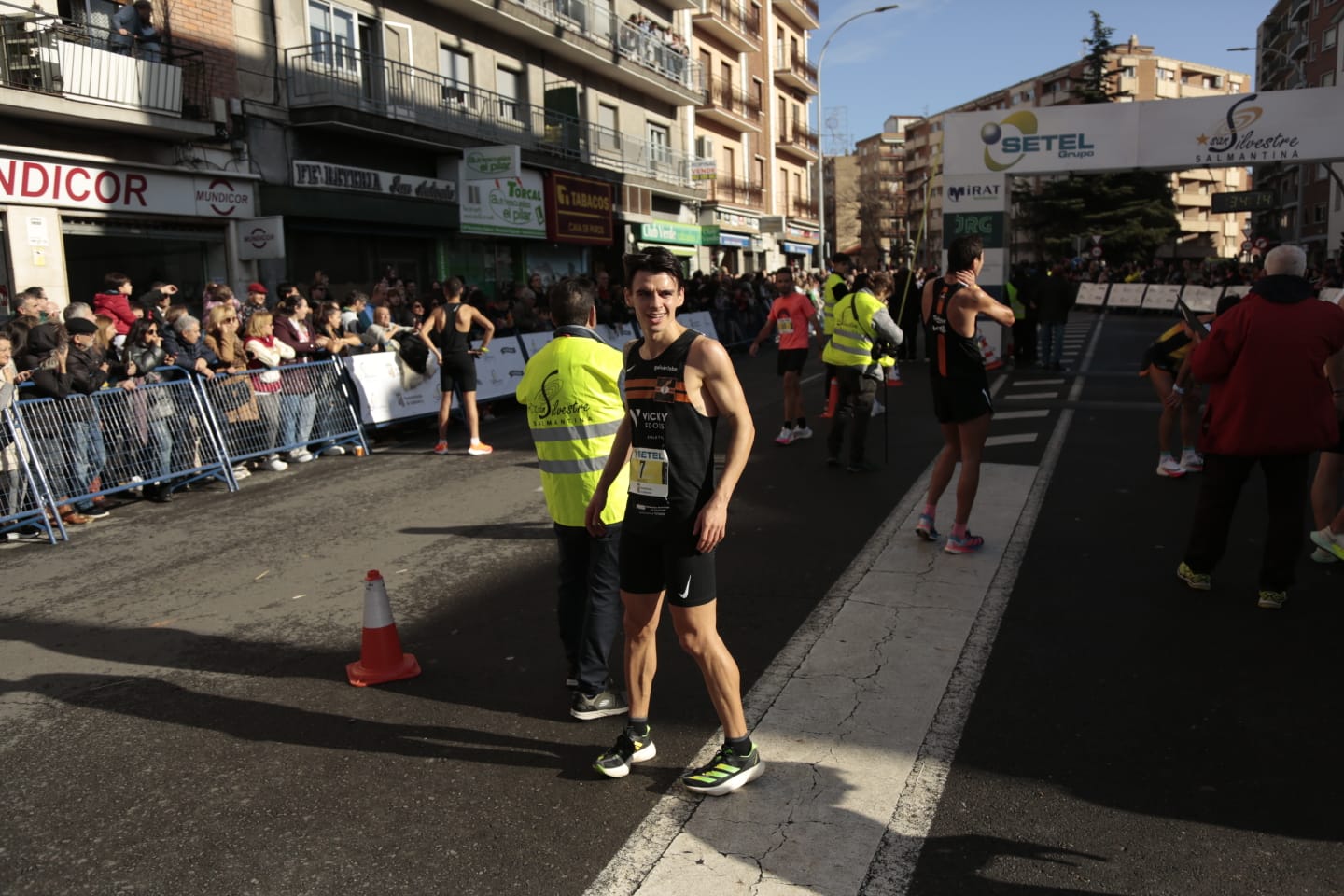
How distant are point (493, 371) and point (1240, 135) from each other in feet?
43.6

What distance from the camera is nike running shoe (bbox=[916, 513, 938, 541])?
6641mm

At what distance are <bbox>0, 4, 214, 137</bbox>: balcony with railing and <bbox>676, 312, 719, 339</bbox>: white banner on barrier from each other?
29.4ft

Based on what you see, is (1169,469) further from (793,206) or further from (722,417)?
(793,206)

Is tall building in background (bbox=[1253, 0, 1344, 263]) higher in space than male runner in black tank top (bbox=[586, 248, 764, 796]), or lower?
higher

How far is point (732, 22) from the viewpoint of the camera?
39.3 m

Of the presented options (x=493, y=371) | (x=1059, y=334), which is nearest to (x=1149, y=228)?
(x=1059, y=334)

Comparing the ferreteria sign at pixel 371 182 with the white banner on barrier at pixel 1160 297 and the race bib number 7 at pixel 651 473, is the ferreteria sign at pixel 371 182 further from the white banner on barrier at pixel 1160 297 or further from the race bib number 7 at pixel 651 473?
the white banner on barrier at pixel 1160 297

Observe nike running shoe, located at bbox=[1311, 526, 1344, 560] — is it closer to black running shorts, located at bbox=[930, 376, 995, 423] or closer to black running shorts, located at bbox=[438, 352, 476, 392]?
black running shorts, located at bbox=[930, 376, 995, 423]

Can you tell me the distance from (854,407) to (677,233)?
78.8 feet

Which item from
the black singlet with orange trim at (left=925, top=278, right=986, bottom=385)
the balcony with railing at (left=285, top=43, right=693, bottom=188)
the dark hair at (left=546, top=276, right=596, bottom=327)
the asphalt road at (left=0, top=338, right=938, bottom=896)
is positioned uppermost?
the balcony with railing at (left=285, top=43, right=693, bottom=188)

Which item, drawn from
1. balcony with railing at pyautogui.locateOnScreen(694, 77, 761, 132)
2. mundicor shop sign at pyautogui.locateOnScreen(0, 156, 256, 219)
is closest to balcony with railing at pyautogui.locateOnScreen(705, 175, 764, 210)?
balcony with railing at pyautogui.locateOnScreen(694, 77, 761, 132)

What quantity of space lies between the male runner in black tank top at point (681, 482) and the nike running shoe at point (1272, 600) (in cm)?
320

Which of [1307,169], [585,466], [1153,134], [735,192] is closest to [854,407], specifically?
[585,466]

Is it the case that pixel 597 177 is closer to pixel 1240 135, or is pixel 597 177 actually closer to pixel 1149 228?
pixel 1240 135
